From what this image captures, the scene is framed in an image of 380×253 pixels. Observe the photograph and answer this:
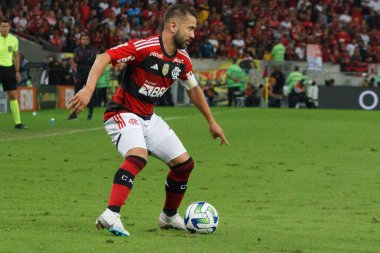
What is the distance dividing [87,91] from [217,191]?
4.77 m

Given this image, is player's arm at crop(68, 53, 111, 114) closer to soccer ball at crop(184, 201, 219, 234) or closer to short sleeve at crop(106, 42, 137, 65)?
short sleeve at crop(106, 42, 137, 65)

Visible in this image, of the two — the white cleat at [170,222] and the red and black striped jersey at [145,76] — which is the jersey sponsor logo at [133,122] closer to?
the red and black striped jersey at [145,76]

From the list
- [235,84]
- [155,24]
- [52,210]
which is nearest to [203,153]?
[52,210]

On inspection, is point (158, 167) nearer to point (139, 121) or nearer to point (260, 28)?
point (139, 121)

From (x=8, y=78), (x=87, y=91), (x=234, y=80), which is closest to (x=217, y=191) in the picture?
(x=87, y=91)

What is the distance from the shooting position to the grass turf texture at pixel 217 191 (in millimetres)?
8117

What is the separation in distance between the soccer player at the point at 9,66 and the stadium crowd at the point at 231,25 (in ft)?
56.6

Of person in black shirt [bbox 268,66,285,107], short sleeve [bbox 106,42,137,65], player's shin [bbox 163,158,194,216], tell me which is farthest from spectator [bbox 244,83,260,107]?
short sleeve [bbox 106,42,137,65]

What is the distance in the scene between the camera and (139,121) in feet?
28.3

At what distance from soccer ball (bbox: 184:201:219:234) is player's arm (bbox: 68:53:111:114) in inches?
61.4

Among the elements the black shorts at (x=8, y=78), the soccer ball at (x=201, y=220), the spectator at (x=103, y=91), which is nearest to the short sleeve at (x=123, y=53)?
the soccer ball at (x=201, y=220)

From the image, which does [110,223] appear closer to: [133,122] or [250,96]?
[133,122]

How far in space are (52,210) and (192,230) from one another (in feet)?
6.30

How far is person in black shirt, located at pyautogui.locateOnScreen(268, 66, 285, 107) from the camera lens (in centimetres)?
3933
